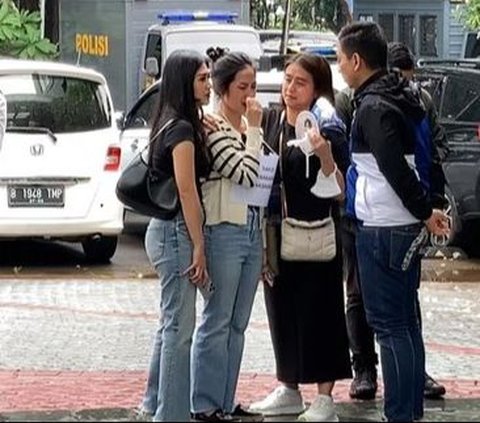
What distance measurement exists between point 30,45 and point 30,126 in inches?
267

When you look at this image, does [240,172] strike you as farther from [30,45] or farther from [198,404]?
[30,45]

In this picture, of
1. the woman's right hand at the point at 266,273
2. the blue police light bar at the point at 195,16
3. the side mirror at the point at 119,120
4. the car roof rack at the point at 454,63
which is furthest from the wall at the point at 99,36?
the woman's right hand at the point at 266,273

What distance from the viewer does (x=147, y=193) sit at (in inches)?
260

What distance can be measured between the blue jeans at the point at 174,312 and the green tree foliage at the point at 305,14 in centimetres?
2989

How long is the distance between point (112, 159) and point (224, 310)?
23.4ft

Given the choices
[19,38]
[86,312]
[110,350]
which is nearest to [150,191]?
Answer: [110,350]

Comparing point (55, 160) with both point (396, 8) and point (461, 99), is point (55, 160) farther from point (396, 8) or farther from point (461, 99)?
point (396, 8)

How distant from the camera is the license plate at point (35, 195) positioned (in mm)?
13430

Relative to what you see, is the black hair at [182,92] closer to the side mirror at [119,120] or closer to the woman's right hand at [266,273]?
the woman's right hand at [266,273]

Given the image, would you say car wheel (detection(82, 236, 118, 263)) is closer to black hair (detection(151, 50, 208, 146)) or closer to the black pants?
the black pants

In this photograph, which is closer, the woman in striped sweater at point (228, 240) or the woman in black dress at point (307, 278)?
the woman in striped sweater at point (228, 240)

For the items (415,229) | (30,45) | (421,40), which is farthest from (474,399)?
(421,40)

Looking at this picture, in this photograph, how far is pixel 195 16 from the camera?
845 inches

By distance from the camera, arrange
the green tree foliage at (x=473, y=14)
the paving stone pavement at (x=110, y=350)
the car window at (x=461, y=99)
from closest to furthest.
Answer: the paving stone pavement at (x=110, y=350) < the car window at (x=461, y=99) < the green tree foliage at (x=473, y=14)
